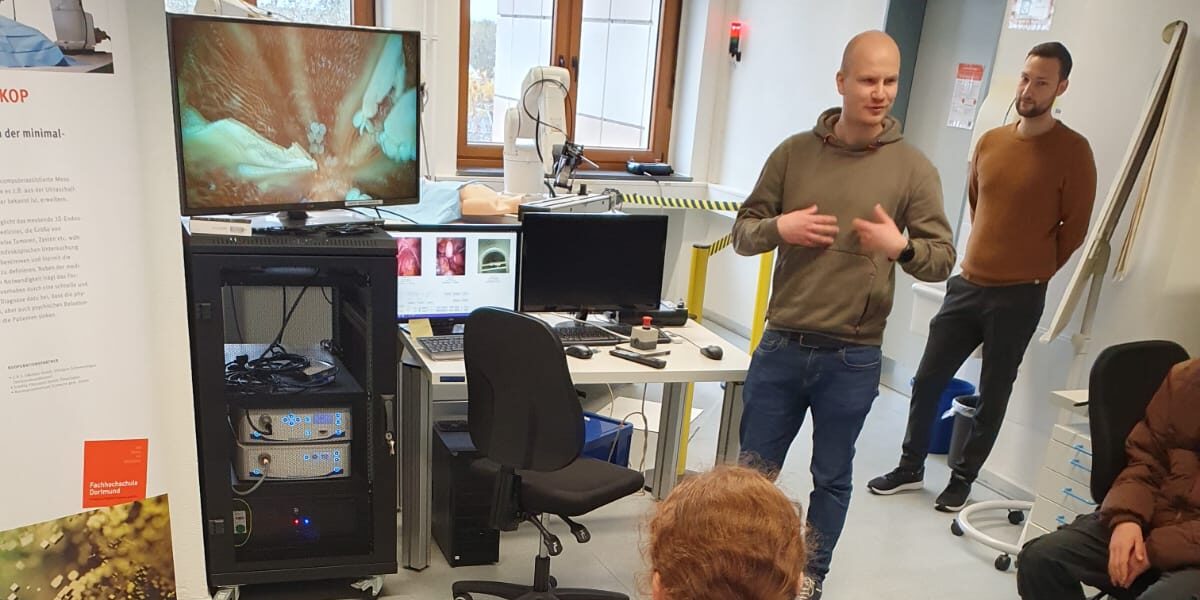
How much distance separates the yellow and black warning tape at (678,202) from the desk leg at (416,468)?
2.91 m

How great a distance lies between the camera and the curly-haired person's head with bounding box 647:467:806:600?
1105 mm

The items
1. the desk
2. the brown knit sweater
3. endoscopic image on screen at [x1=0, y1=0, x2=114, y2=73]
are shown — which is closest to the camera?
endoscopic image on screen at [x1=0, y1=0, x2=114, y2=73]

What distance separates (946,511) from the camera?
3.51m

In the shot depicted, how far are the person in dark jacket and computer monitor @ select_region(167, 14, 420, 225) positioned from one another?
6.89ft

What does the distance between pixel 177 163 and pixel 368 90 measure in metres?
0.55

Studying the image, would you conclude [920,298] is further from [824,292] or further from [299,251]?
[299,251]

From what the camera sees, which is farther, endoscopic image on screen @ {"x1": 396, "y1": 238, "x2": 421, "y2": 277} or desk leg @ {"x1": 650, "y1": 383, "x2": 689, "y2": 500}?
desk leg @ {"x1": 650, "y1": 383, "x2": 689, "y2": 500}

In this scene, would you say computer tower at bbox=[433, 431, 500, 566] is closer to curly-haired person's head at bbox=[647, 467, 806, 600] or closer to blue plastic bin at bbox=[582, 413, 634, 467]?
blue plastic bin at bbox=[582, 413, 634, 467]

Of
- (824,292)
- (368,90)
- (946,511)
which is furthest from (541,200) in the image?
(946,511)

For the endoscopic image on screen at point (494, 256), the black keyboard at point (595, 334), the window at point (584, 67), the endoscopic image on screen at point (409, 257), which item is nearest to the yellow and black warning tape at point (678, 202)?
the window at point (584, 67)

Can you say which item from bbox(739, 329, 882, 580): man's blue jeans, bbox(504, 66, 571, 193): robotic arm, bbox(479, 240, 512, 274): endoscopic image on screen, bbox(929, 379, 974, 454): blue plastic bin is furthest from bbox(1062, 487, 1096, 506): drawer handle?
bbox(504, 66, 571, 193): robotic arm

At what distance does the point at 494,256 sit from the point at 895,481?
75.3 inches

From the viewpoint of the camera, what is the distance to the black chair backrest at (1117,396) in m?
2.38

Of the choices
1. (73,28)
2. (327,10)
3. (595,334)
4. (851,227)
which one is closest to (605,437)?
(595,334)
